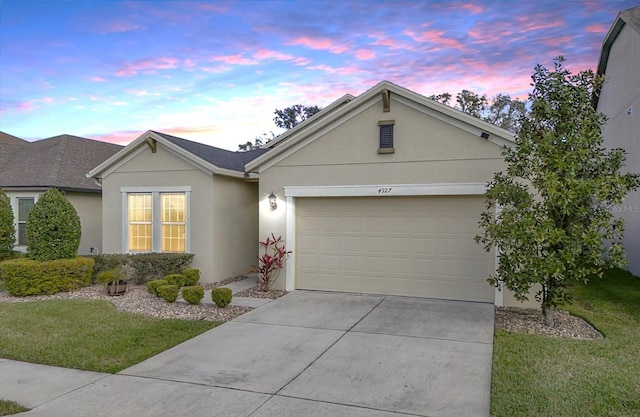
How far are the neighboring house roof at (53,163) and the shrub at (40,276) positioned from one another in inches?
197

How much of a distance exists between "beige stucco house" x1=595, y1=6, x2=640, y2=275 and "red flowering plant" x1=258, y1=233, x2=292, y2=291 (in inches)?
374

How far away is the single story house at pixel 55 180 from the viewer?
14695 millimetres

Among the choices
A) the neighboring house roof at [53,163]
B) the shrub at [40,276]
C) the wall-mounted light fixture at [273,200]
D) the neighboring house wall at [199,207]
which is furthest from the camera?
the neighboring house roof at [53,163]

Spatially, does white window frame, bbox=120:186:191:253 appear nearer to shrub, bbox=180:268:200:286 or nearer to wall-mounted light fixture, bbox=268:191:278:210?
shrub, bbox=180:268:200:286

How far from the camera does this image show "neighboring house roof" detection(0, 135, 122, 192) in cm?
1478

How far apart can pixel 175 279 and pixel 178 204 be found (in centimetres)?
265

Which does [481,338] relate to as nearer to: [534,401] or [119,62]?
[534,401]

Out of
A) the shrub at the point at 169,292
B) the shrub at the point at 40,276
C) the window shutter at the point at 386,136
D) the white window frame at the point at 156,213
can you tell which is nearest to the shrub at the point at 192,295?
the shrub at the point at 169,292

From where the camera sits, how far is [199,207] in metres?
11.7

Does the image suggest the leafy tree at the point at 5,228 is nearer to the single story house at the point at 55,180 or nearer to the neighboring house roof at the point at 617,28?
the single story house at the point at 55,180

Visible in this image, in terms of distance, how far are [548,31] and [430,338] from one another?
962 centimetres

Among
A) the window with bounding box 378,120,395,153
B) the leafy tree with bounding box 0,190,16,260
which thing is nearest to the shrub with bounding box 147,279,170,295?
the leafy tree with bounding box 0,190,16,260

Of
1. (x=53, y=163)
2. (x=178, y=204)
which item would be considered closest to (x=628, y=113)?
(x=178, y=204)

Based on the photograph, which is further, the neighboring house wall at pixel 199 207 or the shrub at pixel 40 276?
the neighboring house wall at pixel 199 207
